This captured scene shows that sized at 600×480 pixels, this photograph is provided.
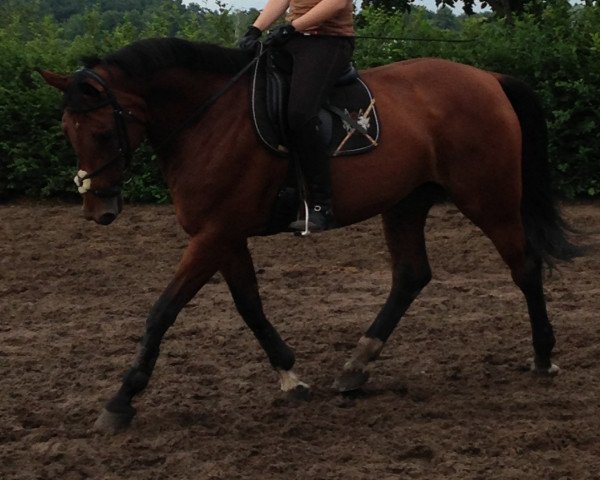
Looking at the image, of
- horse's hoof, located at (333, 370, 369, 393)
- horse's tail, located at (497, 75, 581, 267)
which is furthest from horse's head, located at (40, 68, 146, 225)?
horse's tail, located at (497, 75, 581, 267)

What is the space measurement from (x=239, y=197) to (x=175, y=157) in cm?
38

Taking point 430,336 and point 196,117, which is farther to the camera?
point 430,336

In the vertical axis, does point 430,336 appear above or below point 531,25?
below

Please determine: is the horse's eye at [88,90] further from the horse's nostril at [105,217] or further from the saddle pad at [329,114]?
the saddle pad at [329,114]

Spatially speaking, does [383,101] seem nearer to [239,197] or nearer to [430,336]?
[239,197]

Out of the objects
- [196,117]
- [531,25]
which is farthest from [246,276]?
[531,25]

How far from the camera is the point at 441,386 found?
619cm

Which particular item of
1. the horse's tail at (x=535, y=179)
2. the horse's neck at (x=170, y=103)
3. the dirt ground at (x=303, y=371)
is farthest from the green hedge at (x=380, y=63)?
the horse's neck at (x=170, y=103)

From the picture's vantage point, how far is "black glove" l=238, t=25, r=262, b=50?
5.80 metres

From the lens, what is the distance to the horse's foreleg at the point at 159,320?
545 centimetres

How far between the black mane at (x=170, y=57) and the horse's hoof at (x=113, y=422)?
1663 millimetres

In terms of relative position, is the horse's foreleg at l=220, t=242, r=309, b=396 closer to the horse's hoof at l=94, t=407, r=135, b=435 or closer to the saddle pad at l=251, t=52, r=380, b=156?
the saddle pad at l=251, t=52, r=380, b=156

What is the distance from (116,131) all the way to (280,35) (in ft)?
3.25

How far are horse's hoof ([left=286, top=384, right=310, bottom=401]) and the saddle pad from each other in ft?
4.14
